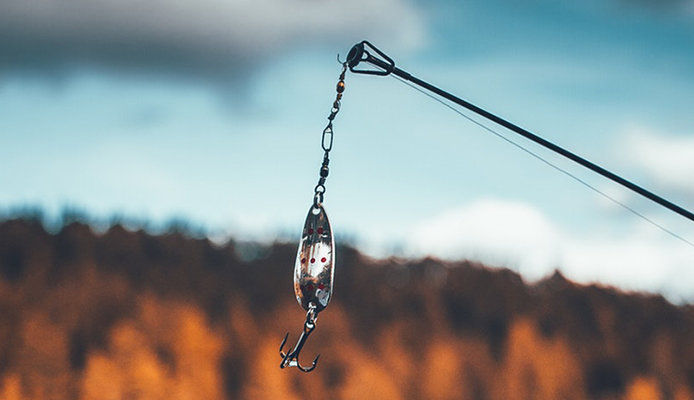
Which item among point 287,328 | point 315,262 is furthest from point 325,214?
point 287,328

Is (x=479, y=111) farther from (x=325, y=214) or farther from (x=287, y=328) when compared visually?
(x=287, y=328)

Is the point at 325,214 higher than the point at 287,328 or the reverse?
higher

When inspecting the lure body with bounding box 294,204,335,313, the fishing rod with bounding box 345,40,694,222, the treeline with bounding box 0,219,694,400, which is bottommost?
the treeline with bounding box 0,219,694,400

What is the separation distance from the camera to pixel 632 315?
4.07 m

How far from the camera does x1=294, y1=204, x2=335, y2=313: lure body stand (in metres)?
1.11

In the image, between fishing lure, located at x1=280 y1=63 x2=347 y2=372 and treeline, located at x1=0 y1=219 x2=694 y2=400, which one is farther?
treeline, located at x1=0 y1=219 x2=694 y2=400

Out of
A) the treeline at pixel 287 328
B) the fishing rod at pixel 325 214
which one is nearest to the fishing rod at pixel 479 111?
the fishing rod at pixel 325 214

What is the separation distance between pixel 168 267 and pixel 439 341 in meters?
1.39

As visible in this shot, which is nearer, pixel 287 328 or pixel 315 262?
pixel 315 262

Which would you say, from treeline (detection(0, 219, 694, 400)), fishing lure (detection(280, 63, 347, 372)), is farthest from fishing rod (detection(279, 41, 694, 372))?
treeline (detection(0, 219, 694, 400))

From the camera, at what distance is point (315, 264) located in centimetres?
111

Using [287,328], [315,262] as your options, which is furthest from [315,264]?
[287,328]

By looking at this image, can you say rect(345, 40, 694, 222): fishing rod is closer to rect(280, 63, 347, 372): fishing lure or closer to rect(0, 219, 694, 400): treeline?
rect(280, 63, 347, 372): fishing lure

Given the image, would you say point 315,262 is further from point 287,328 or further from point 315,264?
point 287,328
